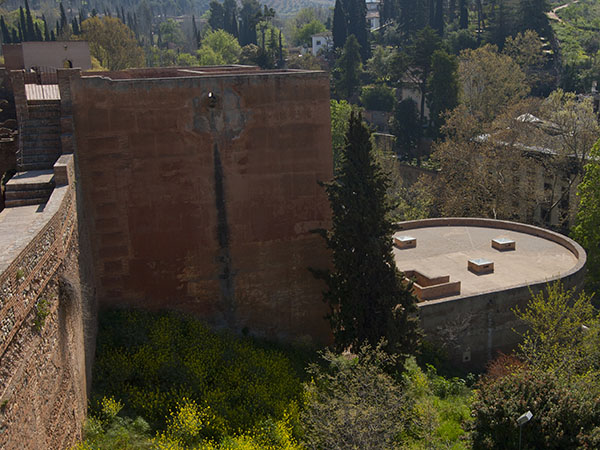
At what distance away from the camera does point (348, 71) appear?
207 feet

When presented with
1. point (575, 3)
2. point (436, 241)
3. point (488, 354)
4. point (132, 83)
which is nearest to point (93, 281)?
point (132, 83)

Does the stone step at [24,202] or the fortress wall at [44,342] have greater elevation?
the stone step at [24,202]

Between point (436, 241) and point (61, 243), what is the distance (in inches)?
754

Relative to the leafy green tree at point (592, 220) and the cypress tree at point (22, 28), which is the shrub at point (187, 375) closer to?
the leafy green tree at point (592, 220)

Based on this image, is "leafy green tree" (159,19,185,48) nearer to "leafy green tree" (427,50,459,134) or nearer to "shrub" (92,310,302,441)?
"leafy green tree" (427,50,459,134)

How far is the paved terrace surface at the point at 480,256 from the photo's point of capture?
22938 mm

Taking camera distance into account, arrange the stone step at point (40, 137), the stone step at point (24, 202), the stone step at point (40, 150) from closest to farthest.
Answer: the stone step at point (24, 202), the stone step at point (40, 150), the stone step at point (40, 137)

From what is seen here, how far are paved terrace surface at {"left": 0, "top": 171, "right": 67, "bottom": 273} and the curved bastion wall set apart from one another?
398 inches

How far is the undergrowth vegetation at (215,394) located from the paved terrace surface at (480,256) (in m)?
6.55

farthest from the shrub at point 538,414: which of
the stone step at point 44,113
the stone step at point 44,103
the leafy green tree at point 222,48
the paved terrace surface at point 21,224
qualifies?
the leafy green tree at point 222,48

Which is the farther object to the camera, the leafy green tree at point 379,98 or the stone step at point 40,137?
the leafy green tree at point 379,98

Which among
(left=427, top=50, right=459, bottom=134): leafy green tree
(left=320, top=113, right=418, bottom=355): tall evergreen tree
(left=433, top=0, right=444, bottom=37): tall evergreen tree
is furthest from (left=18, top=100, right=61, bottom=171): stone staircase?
(left=433, top=0, right=444, bottom=37): tall evergreen tree

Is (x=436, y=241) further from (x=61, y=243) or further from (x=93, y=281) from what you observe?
(x=61, y=243)

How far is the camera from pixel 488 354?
22141mm
